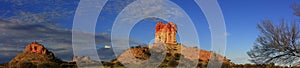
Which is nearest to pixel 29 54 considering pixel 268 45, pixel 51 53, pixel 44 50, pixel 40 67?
pixel 44 50

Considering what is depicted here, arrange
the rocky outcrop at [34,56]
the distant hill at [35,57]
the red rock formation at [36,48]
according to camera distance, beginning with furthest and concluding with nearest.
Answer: the red rock formation at [36,48] → the rocky outcrop at [34,56] → the distant hill at [35,57]

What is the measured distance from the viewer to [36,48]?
75375mm

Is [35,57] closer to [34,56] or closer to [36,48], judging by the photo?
[34,56]

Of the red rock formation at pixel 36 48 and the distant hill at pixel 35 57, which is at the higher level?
the red rock formation at pixel 36 48

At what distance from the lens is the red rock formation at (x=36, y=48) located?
74.2 m

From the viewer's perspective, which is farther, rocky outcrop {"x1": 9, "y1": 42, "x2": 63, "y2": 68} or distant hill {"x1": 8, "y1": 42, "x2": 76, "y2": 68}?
rocky outcrop {"x1": 9, "y1": 42, "x2": 63, "y2": 68}

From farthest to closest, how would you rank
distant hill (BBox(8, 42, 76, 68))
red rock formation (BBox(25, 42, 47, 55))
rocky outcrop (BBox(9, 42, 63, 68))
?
1. red rock formation (BBox(25, 42, 47, 55))
2. rocky outcrop (BBox(9, 42, 63, 68))
3. distant hill (BBox(8, 42, 76, 68))

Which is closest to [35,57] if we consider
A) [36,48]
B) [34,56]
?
[34,56]

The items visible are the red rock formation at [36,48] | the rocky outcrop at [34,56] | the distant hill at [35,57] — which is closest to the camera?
the distant hill at [35,57]

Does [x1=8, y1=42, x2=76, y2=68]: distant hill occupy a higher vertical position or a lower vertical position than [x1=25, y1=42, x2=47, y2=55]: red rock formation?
lower

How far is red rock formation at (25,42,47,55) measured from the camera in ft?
243

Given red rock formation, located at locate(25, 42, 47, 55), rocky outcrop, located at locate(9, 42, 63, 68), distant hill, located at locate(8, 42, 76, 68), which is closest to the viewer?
distant hill, located at locate(8, 42, 76, 68)

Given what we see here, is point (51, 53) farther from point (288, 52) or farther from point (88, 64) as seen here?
point (288, 52)

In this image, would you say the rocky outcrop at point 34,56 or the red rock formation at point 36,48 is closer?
the rocky outcrop at point 34,56
